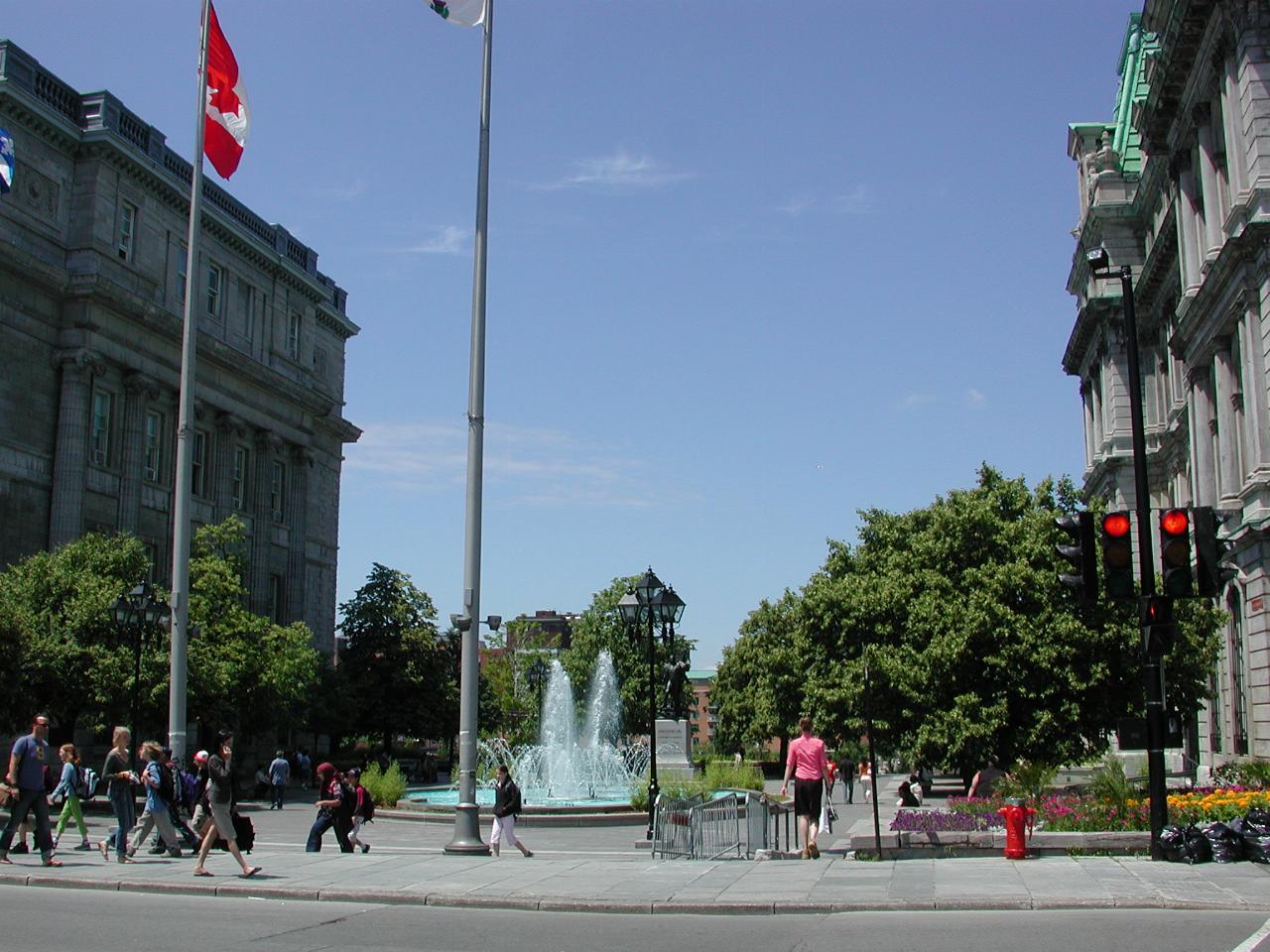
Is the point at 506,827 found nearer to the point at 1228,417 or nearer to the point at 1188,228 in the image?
the point at 1228,417

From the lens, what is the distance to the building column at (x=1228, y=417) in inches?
1578

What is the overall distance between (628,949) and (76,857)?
11.3 meters

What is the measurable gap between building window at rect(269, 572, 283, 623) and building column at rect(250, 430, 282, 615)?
628 mm

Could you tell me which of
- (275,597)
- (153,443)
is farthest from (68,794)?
(275,597)

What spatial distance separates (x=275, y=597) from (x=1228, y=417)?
4197cm

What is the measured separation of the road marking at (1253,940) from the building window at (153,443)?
45887 mm

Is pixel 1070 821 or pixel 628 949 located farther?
pixel 1070 821

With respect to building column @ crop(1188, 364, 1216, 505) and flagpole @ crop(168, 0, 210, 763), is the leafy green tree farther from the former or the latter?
building column @ crop(1188, 364, 1216, 505)

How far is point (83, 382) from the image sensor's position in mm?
46812

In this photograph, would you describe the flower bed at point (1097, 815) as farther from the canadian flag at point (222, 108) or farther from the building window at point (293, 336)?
the building window at point (293, 336)

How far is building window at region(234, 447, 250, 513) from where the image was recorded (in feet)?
191

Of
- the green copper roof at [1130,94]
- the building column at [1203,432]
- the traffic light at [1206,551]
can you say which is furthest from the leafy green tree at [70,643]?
the green copper roof at [1130,94]

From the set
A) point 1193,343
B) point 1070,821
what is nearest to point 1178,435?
point 1193,343

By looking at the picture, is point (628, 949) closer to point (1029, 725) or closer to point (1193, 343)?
point (1029, 725)
